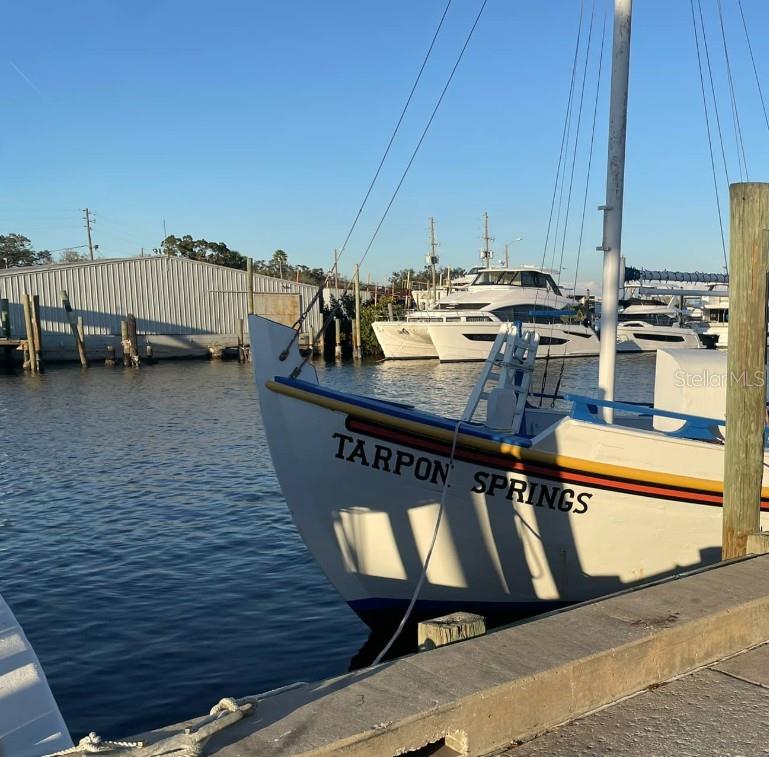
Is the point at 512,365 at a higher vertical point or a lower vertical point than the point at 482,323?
higher

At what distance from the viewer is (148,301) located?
5338 cm

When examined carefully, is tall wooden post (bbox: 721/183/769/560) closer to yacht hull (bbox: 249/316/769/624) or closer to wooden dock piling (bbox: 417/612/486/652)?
yacht hull (bbox: 249/316/769/624)

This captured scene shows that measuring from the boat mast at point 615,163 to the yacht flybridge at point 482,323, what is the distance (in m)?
36.8

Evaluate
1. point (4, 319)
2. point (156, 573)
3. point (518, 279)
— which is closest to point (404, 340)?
point (518, 279)

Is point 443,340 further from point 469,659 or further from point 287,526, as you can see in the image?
point 469,659

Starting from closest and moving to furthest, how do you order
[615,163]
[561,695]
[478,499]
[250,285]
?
[561,695]
[478,499]
[615,163]
[250,285]

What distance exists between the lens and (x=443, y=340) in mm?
48375

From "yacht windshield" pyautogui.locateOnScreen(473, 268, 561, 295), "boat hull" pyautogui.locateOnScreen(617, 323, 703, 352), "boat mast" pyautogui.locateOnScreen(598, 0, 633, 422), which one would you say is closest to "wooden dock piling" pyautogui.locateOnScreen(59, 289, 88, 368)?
"yacht windshield" pyautogui.locateOnScreen(473, 268, 561, 295)

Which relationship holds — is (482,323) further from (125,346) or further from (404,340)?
(125,346)

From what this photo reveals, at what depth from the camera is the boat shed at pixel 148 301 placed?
4994 cm

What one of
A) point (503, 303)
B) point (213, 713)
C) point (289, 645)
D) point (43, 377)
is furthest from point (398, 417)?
point (503, 303)

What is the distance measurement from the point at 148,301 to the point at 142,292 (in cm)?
66

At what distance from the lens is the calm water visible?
322 inches

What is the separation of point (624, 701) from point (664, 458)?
4.07 meters
